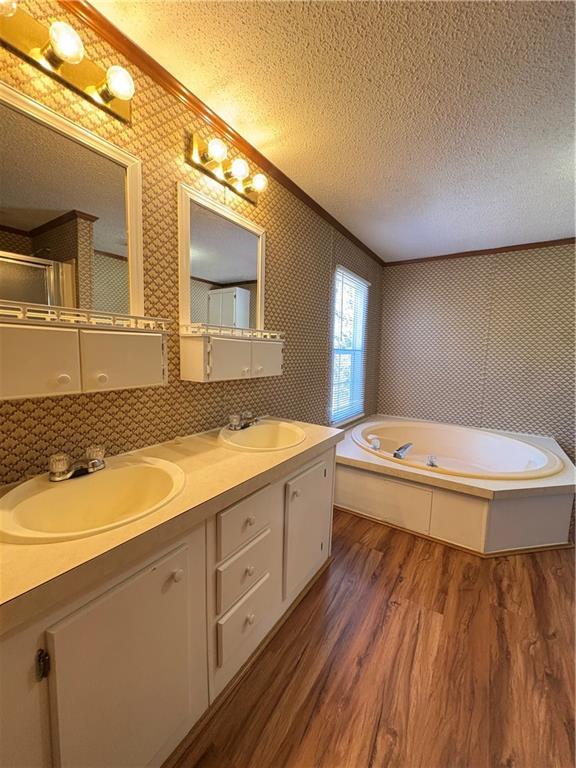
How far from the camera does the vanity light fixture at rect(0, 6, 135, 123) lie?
0.87m

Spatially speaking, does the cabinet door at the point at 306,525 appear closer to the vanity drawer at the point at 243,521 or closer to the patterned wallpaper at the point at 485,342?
the vanity drawer at the point at 243,521

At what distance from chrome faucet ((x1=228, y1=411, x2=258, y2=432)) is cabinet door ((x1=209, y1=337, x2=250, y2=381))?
0.81 ft

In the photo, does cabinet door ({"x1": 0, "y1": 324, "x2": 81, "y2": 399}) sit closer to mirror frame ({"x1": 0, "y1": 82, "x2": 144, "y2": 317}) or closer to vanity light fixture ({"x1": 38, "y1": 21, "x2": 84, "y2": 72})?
mirror frame ({"x1": 0, "y1": 82, "x2": 144, "y2": 317})

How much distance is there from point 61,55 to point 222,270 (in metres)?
0.86

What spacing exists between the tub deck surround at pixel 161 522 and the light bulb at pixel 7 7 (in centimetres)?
133

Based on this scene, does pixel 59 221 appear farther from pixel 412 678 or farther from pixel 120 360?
pixel 412 678

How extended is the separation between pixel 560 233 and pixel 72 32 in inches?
140

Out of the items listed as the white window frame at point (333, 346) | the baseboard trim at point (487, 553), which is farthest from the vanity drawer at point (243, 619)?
the white window frame at point (333, 346)

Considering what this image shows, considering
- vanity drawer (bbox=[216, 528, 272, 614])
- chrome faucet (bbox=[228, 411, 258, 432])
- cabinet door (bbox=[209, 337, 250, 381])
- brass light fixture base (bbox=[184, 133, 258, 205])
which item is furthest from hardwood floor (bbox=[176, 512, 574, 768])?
brass light fixture base (bbox=[184, 133, 258, 205])

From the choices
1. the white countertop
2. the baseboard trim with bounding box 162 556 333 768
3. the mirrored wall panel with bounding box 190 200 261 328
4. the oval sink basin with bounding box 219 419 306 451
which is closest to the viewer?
the baseboard trim with bounding box 162 556 333 768

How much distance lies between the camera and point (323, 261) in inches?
97.2

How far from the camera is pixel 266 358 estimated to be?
1.74m

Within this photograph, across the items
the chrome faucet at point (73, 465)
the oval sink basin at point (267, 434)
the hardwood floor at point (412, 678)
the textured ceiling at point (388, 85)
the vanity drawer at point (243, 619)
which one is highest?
the textured ceiling at point (388, 85)

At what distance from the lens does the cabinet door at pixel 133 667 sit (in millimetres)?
656
